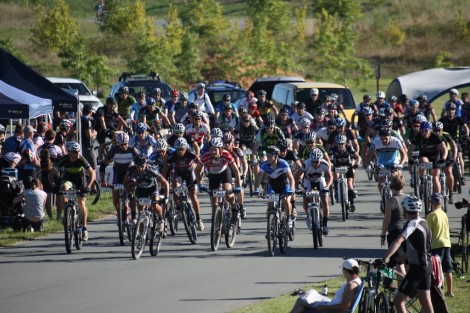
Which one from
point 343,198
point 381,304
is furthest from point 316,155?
point 381,304

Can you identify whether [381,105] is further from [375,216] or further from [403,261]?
[403,261]

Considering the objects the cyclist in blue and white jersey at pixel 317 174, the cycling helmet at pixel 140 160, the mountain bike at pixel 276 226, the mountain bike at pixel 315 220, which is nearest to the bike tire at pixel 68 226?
the cycling helmet at pixel 140 160

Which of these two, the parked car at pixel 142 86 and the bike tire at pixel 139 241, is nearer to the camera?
the bike tire at pixel 139 241

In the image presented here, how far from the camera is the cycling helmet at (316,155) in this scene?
20.7 metres

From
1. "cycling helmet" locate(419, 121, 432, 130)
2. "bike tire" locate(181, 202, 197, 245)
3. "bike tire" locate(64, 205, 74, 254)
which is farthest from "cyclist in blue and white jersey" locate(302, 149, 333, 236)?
"bike tire" locate(64, 205, 74, 254)

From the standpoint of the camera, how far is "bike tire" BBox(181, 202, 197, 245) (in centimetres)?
2011

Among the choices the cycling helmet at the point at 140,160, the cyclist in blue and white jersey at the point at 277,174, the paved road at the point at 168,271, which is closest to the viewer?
the paved road at the point at 168,271

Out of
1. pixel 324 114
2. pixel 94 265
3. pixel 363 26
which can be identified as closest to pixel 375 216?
pixel 324 114

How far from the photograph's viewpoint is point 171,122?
99.0 ft

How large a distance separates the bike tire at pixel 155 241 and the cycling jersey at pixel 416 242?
21.9ft

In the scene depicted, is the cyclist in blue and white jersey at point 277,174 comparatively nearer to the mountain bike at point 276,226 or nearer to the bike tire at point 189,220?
the mountain bike at point 276,226

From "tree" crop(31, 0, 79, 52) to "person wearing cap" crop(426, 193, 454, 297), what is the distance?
131 ft

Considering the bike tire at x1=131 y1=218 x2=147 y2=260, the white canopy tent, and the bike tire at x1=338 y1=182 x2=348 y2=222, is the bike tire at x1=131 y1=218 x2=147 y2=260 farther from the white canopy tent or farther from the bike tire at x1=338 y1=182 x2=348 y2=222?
the white canopy tent

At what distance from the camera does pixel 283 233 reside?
755 inches
